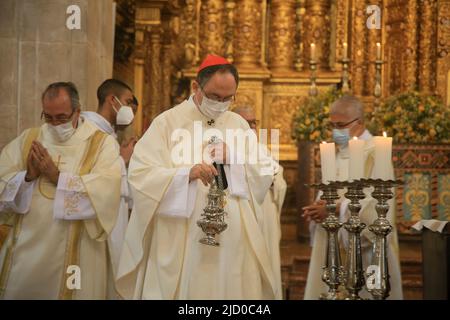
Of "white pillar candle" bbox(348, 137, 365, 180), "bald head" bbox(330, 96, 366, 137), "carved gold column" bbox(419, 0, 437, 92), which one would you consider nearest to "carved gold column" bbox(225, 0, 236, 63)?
"carved gold column" bbox(419, 0, 437, 92)

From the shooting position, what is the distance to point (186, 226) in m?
4.66

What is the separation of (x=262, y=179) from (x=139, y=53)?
7.20 m

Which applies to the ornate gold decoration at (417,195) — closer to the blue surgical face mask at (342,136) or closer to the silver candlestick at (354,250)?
the blue surgical face mask at (342,136)

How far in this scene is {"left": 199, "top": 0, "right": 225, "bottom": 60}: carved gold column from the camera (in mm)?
11562

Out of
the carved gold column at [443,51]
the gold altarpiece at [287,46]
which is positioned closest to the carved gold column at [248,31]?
the gold altarpiece at [287,46]

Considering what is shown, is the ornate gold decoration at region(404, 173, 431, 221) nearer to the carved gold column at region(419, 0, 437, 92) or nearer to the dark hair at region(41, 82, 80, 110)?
the carved gold column at region(419, 0, 437, 92)

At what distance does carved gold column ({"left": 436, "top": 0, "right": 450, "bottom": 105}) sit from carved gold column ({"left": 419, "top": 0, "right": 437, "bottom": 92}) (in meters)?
0.10

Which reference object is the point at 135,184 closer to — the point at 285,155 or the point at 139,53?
the point at 285,155

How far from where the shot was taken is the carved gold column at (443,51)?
1161cm

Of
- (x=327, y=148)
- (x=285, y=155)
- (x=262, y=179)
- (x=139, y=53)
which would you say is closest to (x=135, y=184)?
(x=262, y=179)

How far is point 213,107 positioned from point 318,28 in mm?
7231

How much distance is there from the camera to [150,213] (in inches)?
181

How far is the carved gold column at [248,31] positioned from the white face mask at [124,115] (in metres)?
5.50

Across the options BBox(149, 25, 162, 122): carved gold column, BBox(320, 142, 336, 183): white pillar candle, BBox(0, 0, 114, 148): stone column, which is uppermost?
BBox(149, 25, 162, 122): carved gold column
